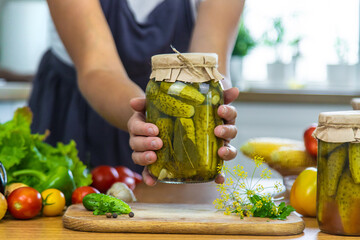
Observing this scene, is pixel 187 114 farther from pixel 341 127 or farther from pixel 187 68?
pixel 341 127

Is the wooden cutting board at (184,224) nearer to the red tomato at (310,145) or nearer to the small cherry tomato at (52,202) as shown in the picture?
the small cherry tomato at (52,202)

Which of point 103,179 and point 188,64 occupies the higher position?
point 188,64

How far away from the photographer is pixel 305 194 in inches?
39.4

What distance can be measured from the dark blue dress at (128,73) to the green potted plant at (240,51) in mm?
1720

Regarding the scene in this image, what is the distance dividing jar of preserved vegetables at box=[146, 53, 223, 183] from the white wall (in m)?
3.03

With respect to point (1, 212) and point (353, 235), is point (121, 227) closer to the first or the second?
point (1, 212)

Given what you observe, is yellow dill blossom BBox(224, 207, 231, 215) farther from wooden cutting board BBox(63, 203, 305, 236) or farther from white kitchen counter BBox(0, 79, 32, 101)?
white kitchen counter BBox(0, 79, 32, 101)

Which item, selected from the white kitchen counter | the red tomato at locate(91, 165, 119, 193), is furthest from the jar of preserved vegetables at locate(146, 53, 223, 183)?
the white kitchen counter

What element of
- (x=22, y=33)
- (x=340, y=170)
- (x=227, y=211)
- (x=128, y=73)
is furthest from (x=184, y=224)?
(x=22, y=33)

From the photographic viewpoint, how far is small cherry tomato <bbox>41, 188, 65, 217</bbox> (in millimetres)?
970

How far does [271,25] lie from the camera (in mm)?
3564

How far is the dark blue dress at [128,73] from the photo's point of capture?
173cm

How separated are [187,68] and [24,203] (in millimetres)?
350

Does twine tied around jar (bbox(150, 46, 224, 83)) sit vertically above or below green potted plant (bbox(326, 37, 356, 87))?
below
